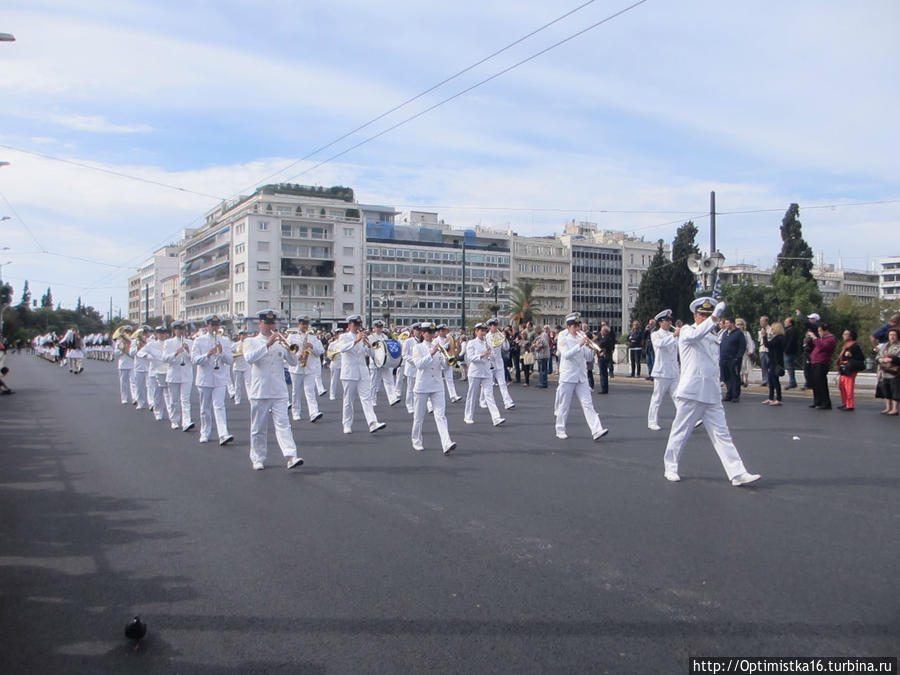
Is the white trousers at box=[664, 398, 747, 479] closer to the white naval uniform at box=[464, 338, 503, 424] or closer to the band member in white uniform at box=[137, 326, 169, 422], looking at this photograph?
the white naval uniform at box=[464, 338, 503, 424]

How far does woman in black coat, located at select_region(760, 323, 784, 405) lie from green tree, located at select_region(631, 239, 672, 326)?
197 feet

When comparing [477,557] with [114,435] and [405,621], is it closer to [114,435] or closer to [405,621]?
[405,621]

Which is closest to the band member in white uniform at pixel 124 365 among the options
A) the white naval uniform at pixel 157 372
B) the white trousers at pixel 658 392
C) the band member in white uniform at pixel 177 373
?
the white naval uniform at pixel 157 372

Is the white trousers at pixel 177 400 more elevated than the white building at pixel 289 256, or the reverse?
the white building at pixel 289 256

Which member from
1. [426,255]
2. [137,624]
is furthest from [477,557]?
[426,255]

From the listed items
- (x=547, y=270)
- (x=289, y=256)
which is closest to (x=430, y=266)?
(x=547, y=270)

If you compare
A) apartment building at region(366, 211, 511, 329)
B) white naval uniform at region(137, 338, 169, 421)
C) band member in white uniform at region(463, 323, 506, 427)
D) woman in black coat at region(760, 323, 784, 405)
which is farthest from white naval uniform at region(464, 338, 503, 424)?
apartment building at region(366, 211, 511, 329)

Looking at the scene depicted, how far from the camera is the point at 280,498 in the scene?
758 centimetres

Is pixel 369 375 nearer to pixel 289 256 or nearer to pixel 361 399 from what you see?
pixel 361 399

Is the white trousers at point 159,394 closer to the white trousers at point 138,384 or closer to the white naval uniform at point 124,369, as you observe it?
the white trousers at point 138,384

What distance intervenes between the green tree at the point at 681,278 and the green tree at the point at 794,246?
331 inches

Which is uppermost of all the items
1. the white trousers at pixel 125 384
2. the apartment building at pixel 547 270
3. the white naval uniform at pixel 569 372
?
the apartment building at pixel 547 270

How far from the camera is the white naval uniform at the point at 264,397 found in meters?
9.18

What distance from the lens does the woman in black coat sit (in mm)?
16172
